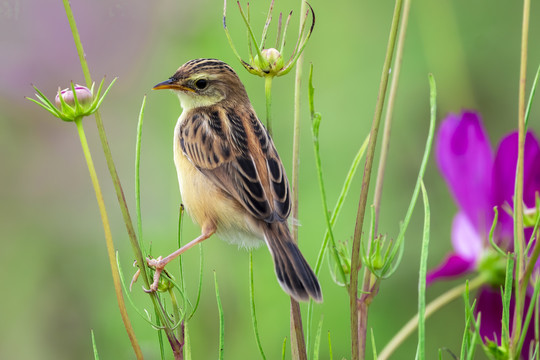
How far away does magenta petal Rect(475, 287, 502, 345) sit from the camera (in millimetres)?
1608

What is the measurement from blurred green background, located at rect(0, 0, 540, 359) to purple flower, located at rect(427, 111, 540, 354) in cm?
125

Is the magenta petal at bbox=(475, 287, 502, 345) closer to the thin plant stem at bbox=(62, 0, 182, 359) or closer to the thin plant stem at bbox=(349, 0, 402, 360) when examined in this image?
the thin plant stem at bbox=(349, 0, 402, 360)

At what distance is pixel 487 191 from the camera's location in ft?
5.82

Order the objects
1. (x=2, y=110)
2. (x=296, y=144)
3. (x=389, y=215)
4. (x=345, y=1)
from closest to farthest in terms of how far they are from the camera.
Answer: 1. (x=296, y=144)
2. (x=389, y=215)
3. (x=2, y=110)
4. (x=345, y=1)

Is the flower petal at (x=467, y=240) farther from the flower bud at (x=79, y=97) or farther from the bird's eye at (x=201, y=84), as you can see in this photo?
the flower bud at (x=79, y=97)

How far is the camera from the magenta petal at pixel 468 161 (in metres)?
1.81

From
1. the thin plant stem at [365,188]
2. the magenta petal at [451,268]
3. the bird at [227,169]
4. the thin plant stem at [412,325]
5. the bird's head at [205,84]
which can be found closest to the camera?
the thin plant stem at [365,188]

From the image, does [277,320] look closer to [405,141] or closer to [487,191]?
[405,141]

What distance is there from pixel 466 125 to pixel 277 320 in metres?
1.55

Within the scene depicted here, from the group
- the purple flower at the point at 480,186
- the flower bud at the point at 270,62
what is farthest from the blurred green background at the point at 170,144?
the flower bud at the point at 270,62

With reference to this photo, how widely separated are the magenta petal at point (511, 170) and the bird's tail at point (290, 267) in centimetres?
49

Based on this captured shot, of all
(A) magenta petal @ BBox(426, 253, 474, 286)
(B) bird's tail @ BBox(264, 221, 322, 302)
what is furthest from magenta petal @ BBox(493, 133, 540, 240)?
(B) bird's tail @ BBox(264, 221, 322, 302)

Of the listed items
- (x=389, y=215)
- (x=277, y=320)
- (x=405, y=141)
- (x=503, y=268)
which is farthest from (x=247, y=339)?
(x=503, y=268)

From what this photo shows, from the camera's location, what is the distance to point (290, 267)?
4.98 feet
